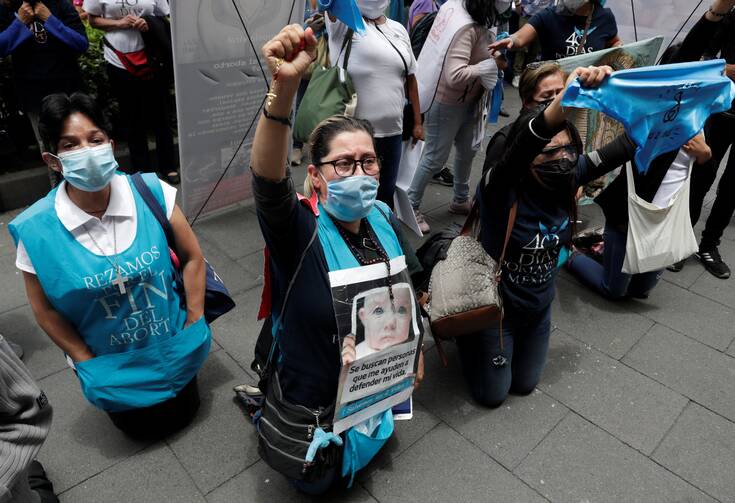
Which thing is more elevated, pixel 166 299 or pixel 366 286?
pixel 366 286

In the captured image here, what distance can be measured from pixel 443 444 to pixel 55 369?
2124mm

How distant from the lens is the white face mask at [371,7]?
142 inches

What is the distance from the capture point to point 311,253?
6.49ft

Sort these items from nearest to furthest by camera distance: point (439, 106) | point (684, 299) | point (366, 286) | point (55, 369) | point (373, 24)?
point (366, 286) < point (55, 369) < point (373, 24) < point (684, 299) < point (439, 106)

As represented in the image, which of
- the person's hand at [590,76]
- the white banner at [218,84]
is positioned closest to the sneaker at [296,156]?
the white banner at [218,84]

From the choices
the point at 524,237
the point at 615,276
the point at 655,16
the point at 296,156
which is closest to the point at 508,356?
the point at 524,237

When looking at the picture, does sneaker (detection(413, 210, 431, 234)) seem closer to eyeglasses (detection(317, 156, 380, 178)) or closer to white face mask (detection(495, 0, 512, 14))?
white face mask (detection(495, 0, 512, 14))

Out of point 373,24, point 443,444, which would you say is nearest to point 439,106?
point 373,24

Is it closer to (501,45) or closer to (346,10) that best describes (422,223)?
(501,45)

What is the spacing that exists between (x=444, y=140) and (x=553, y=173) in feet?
6.83

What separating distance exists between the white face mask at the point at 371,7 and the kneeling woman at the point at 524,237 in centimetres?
156

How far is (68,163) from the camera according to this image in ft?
7.18

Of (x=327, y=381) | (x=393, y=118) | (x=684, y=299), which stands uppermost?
(x=393, y=118)

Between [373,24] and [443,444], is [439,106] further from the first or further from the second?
[443,444]
